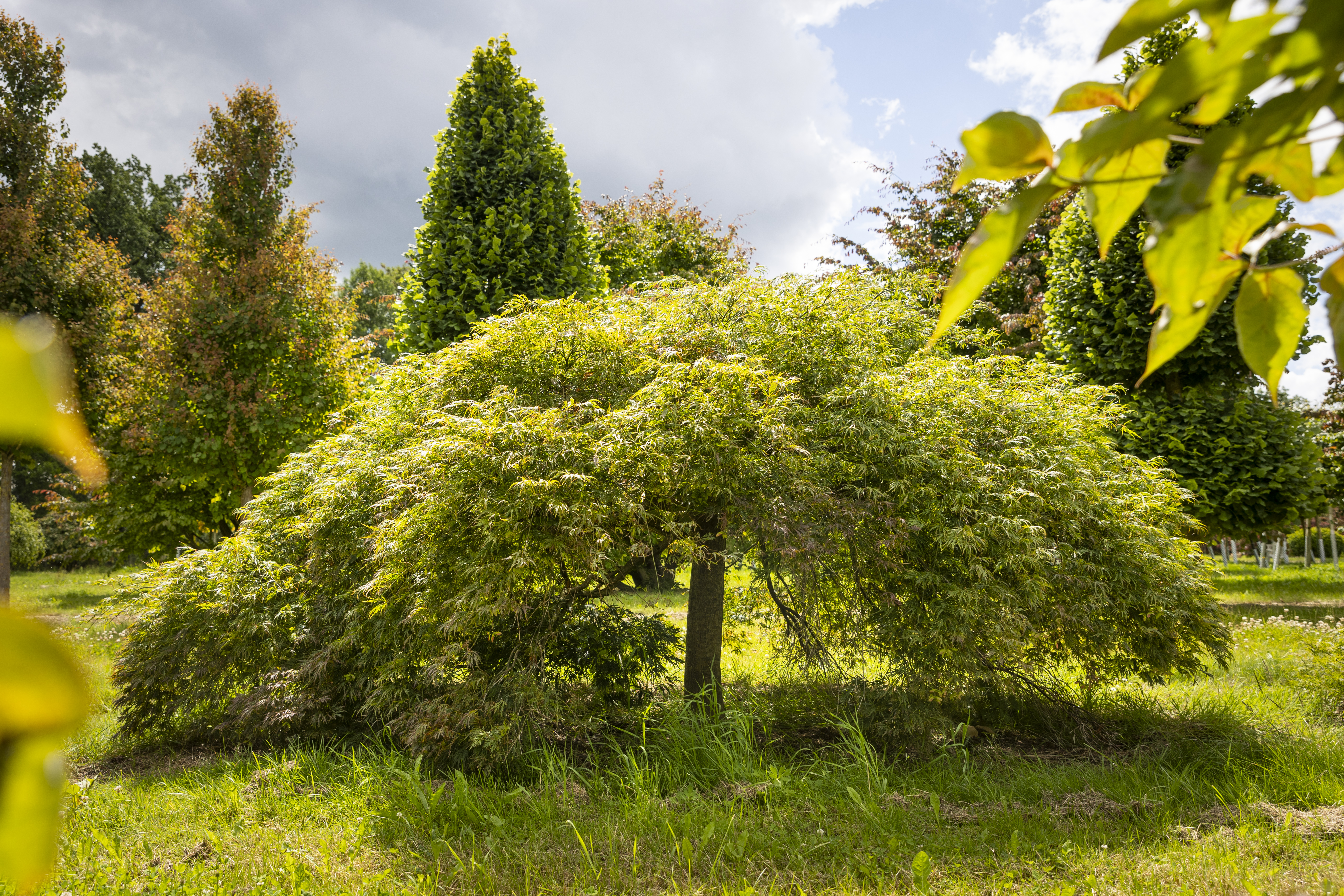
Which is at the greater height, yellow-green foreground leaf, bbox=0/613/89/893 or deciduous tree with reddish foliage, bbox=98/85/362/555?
deciduous tree with reddish foliage, bbox=98/85/362/555

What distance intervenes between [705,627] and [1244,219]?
4759 mm

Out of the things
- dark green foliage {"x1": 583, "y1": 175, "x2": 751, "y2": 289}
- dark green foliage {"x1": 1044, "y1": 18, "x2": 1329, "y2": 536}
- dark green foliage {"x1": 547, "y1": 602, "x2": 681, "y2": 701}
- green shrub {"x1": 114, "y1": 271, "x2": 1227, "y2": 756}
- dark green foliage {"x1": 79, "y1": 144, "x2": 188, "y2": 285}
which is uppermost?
dark green foliage {"x1": 79, "y1": 144, "x2": 188, "y2": 285}

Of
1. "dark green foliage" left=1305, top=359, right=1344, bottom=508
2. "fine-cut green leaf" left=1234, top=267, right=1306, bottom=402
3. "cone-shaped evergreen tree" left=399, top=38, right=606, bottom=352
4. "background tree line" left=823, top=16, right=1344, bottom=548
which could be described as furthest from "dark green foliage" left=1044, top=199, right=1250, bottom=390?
"fine-cut green leaf" left=1234, top=267, right=1306, bottom=402

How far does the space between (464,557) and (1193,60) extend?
3793 millimetres

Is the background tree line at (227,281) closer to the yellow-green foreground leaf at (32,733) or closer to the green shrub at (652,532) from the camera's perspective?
the green shrub at (652,532)

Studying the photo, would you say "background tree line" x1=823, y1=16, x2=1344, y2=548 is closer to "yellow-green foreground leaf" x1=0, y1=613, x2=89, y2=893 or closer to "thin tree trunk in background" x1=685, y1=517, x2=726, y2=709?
"thin tree trunk in background" x1=685, y1=517, x2=726, y2=709

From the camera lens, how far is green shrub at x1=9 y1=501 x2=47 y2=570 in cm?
2000

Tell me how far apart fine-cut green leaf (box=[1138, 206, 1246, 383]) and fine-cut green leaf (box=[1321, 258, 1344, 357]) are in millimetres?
49

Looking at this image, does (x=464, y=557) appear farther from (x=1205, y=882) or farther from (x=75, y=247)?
(x=75, y=247)

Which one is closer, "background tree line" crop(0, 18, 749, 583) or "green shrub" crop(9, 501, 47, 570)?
"background tree line" crop(0, 18, 749, 583)

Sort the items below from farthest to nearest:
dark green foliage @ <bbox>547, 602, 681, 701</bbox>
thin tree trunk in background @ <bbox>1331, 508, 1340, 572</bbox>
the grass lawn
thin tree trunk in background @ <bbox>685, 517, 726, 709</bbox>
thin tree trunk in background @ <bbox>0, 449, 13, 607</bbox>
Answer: thin tree trunk in background @ <bbox>1331, 508, 1340, 572</bbox> → thin tree trunk in background @ <bbox>0, 449, 13, 607</bbox> → thin tree trunk in background @ <bbox>685, 517, 726, 709</bbox> → dark green foliage @ <bbox>547, 602, 681, 701</bbox> → the grass lawn

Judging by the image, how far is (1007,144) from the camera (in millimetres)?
497

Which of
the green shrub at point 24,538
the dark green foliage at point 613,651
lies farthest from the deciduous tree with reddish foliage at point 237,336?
the green shrub at point 24,538

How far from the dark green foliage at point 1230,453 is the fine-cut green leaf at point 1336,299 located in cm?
940
